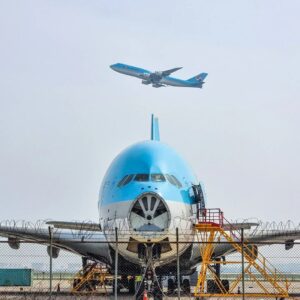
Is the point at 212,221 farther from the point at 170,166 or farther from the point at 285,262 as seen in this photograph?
the point at 285,262

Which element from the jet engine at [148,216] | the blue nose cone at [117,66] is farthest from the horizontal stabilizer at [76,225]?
the blue nose cone at [117,66]

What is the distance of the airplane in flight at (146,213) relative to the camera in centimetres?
2120

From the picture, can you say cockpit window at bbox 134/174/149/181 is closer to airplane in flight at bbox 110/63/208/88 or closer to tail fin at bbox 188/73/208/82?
airplane in flight at bbox 110/63/208/88

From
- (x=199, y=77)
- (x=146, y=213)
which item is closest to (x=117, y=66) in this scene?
(x=199, y=77)

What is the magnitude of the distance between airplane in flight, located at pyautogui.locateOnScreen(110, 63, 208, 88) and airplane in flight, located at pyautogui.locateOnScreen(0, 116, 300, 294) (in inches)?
3916

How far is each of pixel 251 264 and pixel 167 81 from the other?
107 m

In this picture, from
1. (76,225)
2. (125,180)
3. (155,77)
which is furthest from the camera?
(155,77)

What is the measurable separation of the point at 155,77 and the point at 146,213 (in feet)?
345

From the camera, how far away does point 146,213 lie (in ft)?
69.1

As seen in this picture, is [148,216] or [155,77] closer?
[148,216]

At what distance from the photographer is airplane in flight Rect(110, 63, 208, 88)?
126 meters

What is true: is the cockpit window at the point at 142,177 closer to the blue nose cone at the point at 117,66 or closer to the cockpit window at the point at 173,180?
the cockpit window at the point at 173,180

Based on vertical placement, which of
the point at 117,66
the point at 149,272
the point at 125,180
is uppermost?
the point at 117,66

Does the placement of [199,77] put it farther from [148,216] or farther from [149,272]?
[148,216]
